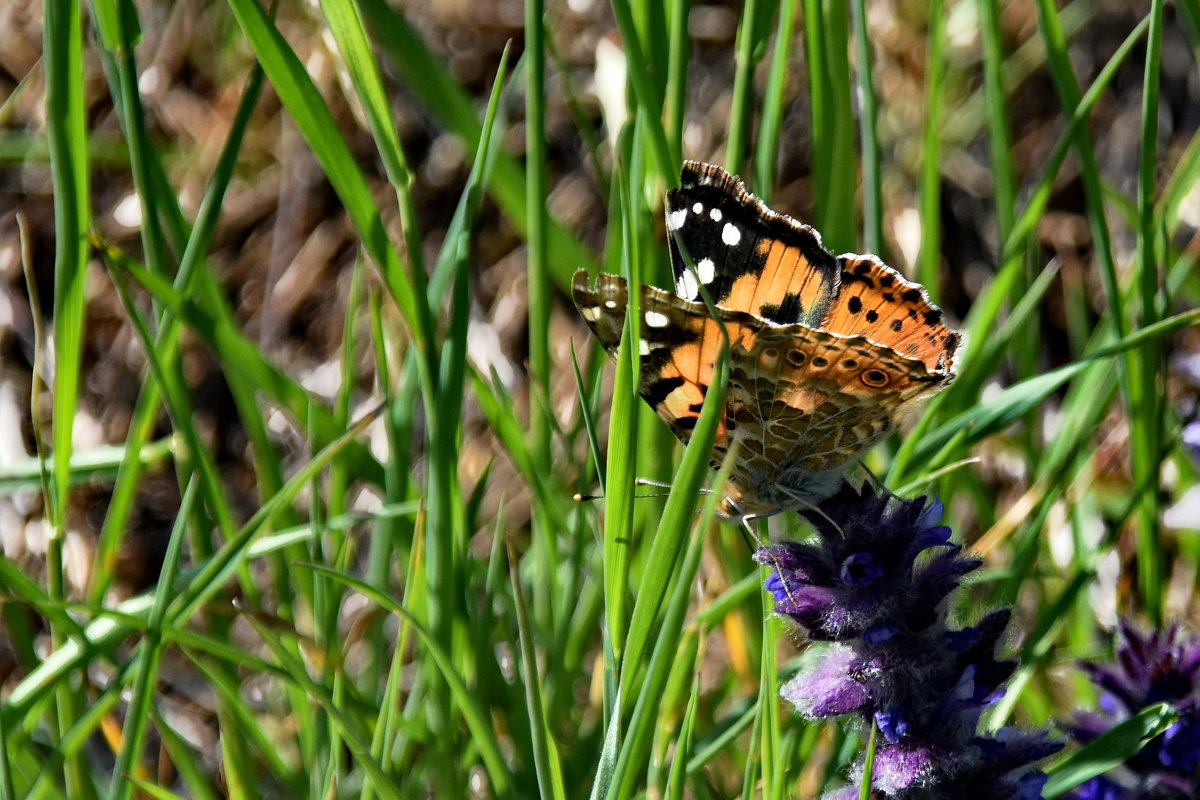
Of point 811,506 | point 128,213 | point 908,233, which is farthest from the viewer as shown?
point 128,213

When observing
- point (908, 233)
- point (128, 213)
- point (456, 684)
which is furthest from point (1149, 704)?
point (128, 213)

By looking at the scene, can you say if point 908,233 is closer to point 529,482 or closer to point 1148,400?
point 1148,400

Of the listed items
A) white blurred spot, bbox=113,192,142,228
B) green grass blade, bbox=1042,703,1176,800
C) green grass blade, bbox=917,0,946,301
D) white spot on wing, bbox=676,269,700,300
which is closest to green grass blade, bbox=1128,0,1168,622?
green grass blade, bbox=917,0,946,301

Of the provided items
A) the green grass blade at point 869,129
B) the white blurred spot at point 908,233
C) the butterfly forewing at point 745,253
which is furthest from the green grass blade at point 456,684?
the white blurred spot at point 908,233

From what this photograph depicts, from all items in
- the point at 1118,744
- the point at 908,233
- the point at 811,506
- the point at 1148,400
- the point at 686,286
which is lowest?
the point at 1118,744

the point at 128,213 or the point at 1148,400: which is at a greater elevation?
the point at 128,213

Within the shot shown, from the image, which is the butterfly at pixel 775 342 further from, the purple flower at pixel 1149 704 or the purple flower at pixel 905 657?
the purple flower at pixel 1149 704
